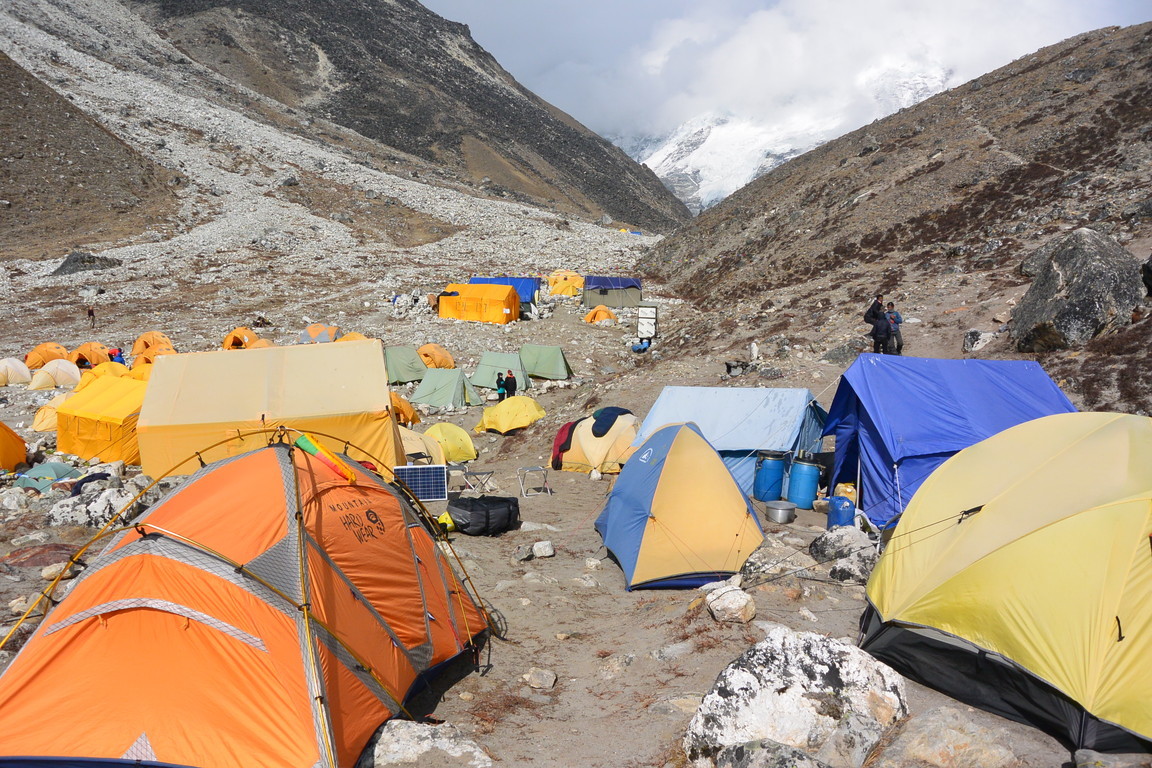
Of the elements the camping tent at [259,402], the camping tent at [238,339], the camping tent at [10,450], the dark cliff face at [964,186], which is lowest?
the camping tent at [10,450]

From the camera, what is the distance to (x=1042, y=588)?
15.9 feet

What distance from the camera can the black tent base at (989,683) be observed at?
Result: 14.0 feet

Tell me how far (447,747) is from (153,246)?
44.0 meters

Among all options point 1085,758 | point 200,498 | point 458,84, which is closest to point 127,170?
point 200,498

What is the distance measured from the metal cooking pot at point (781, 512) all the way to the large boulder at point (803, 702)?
5264mm

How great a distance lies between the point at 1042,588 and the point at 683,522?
14.1 feet

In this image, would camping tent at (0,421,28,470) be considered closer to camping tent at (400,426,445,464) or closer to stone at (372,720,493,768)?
camping tent at (400,426,445,464)

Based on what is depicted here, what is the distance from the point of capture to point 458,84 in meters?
111

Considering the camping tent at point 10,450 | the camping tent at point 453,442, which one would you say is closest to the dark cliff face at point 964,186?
the camping tent at point 453,442

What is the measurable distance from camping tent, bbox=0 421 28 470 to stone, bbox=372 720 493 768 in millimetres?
13753

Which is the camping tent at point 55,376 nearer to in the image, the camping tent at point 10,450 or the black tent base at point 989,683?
the camping tent at point 10,450

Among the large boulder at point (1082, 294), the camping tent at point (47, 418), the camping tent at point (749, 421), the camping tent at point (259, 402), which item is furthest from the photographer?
the camping tent at point (47, 418)

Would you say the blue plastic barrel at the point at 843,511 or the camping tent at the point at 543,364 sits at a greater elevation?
the camping tent at the point at 543,364

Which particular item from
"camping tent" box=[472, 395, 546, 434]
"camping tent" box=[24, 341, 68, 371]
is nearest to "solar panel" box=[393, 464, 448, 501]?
"camping tent" box=[472, 395, 546, 434]
